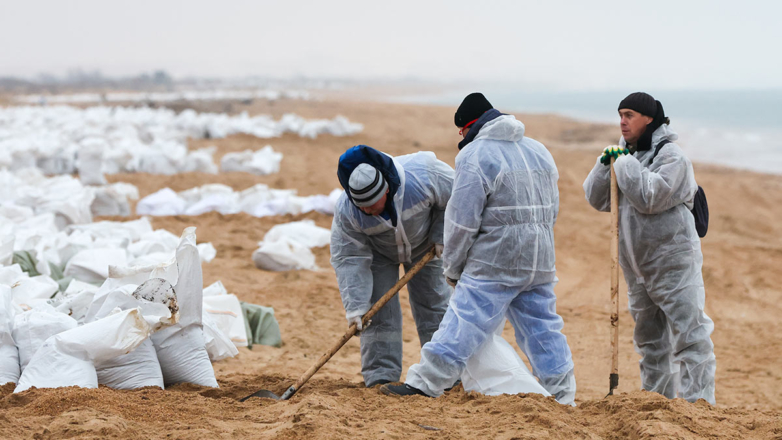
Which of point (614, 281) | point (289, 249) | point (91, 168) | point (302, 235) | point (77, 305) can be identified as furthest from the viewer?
point (91, 168)

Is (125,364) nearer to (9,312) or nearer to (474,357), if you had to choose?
(9,312)

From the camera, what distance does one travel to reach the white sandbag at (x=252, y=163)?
11734mm

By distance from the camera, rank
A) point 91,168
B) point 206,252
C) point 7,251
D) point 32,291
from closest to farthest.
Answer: point 32,291
point 7,251
point 206,252
point 91,168

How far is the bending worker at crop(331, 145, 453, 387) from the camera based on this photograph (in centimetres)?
327

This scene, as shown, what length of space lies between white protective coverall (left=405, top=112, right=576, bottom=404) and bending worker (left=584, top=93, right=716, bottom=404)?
577mm

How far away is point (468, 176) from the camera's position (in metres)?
3.12

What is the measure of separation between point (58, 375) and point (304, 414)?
1.21 meters

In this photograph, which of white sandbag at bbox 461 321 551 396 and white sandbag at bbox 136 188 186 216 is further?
white sandbag at bbox 136 188 186 216

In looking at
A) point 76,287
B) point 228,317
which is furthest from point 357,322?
point 76,287

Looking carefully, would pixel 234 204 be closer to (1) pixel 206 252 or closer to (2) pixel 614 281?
(1) pixel 206 252

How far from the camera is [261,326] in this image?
196 inches

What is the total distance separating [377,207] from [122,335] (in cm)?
130

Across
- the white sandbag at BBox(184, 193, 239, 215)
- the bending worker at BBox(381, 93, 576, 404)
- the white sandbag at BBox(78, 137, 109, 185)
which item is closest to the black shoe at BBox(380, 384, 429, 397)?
the bending worker at BBox(381, 93, 576, 404)

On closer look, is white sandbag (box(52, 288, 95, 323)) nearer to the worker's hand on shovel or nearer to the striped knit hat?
the striped knit hat
